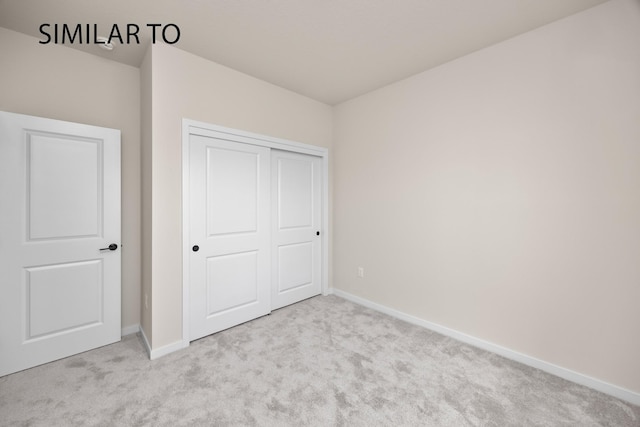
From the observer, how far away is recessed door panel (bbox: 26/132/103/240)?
6.97 ft

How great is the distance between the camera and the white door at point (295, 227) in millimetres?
3252

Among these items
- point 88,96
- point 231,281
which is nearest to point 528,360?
point 231,281

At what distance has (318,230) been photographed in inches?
147

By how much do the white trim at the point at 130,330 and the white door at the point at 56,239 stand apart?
0.15 m

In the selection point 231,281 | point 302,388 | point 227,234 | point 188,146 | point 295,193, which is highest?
point 188,146

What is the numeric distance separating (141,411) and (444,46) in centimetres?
360

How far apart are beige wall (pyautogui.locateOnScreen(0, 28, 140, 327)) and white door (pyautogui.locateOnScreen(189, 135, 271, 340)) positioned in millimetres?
712

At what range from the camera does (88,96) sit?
245cm

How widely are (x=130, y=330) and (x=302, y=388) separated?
1.97 metres

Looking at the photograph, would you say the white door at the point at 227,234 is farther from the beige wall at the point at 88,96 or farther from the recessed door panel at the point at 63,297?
the recessed door panel at the point at 63,297

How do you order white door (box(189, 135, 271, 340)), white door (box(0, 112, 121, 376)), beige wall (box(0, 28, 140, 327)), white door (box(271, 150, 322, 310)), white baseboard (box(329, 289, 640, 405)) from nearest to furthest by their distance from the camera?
1. white baseboard (box(329, 289, 640, 405))
2. white door (box(0, 112, 121, 376))
3. beige wall (box(0, 28, 140, 327))
4. white door (box(189, 135, 271, 340))
5. white door (box(271, 150, 322, 310))

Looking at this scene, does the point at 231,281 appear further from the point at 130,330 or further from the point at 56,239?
the point at 56,239

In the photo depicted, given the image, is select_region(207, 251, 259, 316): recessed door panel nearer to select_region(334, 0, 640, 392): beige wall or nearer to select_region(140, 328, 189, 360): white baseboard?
select_region(140, 328, 189, 360): white baseboard

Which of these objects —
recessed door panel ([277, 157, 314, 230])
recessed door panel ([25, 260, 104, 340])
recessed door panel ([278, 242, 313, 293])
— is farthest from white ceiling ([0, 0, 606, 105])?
recessed door panel ([278, 242, 313, 293])
